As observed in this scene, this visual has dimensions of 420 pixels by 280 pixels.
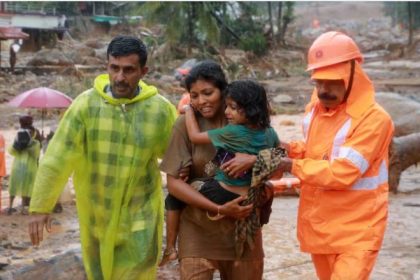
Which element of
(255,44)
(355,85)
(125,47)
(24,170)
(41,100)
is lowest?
(24,170)

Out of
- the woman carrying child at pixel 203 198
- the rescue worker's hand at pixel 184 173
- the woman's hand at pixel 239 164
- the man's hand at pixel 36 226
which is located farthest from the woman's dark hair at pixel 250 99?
the man's hand at pixel 36 226

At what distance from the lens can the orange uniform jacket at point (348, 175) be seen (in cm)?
337

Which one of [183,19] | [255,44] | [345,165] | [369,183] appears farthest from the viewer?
[255,44]

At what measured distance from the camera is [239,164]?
3.24 metres

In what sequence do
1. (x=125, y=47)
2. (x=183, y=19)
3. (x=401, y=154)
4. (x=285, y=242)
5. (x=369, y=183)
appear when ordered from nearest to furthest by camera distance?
(x=369, y=183)
(x=125, y=47)
(x=285, y=242)
(x=401, y=154)
(x=183, y=19)

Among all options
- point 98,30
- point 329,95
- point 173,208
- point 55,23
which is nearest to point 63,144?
point 173,208

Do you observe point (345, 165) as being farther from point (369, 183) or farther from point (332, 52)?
point (332, 52)

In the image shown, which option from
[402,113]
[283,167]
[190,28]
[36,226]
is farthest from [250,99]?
[190,28]

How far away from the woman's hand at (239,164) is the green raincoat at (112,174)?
0.60m

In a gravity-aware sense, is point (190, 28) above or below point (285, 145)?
above

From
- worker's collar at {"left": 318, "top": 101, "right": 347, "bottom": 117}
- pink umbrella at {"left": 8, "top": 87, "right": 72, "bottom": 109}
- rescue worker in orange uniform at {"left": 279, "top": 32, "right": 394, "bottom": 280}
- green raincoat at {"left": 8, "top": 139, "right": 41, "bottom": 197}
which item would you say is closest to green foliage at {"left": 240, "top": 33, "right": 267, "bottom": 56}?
pink umbrella at {"left": 8, "top": 87, "right": 72, "bottom": 109}

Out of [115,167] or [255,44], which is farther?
[255,44]

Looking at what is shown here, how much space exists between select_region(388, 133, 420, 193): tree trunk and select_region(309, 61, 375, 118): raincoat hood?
5.81m

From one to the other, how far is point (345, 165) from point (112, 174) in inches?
45.1
